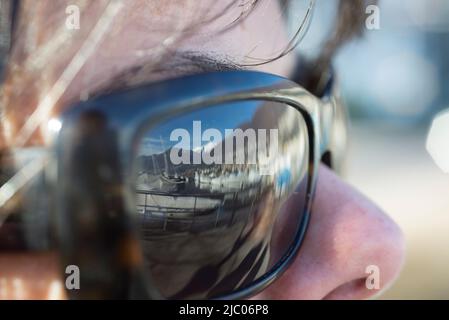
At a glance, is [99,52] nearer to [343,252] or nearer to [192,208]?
[192,208]

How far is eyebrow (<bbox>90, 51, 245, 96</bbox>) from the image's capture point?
451mm

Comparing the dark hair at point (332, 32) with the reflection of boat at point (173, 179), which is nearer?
the reflection of boat at point (173, 179)

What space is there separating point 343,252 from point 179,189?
0.83 feet

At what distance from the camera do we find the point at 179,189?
0.46 m

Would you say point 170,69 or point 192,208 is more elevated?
point 170,69

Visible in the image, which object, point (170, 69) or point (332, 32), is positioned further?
point (332, 32)

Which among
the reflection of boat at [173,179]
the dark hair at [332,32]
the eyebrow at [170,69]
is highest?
the dark hair at [332,32]

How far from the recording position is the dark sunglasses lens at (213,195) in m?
0.45

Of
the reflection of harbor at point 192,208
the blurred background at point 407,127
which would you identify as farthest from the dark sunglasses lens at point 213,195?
the blurred background at point 407,127

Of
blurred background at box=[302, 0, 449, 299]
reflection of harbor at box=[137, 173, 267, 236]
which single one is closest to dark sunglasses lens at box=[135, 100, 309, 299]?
reflection of harbor at box=[137, 173, 267, 236]

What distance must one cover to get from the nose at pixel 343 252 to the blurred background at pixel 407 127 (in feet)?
2.48

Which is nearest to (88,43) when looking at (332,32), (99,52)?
(99,52)

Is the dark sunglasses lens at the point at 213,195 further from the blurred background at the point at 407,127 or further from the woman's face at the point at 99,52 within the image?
the blurred background at the point at 407,127
